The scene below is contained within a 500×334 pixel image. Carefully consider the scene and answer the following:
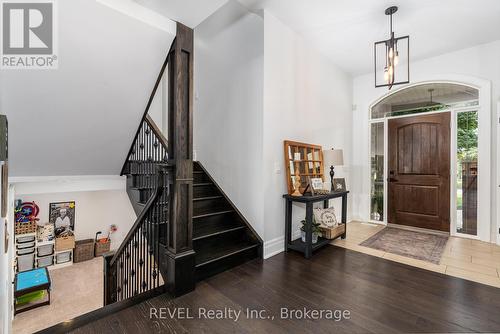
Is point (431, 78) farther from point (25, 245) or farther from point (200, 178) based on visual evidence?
point (25, 245)

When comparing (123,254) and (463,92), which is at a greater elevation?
(463,92)

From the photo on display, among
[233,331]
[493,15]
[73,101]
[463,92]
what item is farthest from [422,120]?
[73,101]

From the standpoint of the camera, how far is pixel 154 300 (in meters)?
2.07

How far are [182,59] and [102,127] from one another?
1588 millimetres

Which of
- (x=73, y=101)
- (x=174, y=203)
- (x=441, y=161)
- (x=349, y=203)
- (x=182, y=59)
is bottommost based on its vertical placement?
(x=349, y=203)

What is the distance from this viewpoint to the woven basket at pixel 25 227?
5231mm

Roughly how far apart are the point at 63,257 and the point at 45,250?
1.37ft

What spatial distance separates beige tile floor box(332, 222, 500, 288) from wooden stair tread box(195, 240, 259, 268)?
4.71ft

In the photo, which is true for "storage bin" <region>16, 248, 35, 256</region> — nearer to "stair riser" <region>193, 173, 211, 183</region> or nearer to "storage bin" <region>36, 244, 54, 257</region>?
"storage bin" <region>36, 244, 54, 257</region>

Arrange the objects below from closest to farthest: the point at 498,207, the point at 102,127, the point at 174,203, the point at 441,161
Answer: the point at 174,203 < the point at 102,127 < the point at 498,207 < the point at 441,161

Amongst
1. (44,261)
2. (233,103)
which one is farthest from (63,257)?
(233,103)

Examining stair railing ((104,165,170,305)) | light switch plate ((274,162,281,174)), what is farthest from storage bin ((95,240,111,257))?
light switch plate ((274,162,281,174))

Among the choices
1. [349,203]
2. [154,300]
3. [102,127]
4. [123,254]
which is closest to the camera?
[154,300]

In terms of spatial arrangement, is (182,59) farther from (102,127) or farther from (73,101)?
(102,127)
